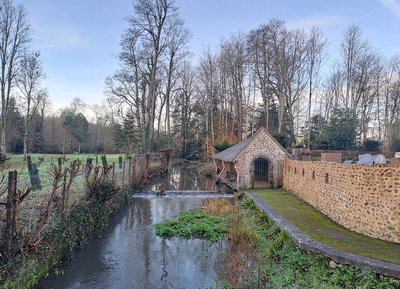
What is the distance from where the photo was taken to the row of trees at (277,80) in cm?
3344

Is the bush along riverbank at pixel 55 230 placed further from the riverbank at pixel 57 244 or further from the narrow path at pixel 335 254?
the narrow path at pixel 335 254

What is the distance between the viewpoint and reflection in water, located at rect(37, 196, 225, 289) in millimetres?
7812

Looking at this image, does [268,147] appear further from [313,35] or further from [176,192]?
[313,35]

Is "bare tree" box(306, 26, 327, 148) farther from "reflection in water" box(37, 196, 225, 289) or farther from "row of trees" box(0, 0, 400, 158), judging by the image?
"reflection in water" box(37, 196, 225, 289)

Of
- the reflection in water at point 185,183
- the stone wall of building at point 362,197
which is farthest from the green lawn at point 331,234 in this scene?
the reflection in water at point 185,183

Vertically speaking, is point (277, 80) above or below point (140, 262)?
above

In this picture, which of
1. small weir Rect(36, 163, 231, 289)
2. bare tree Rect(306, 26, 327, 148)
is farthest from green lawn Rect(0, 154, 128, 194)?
bare tree Rect(306, 26, 327, 148)

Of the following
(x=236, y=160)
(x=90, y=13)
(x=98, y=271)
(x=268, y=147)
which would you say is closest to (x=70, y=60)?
(x=90, y=13)

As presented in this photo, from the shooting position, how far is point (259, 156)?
2178 centimetres

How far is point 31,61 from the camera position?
3156 centimetres

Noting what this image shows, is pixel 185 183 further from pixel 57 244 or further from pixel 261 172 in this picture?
pixel 57 244

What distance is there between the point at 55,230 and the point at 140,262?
2.42 m

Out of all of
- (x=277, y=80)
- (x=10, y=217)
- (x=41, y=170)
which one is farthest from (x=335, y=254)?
(x=277, y=80)

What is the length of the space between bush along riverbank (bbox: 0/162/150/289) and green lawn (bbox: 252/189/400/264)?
6614 millimetres
